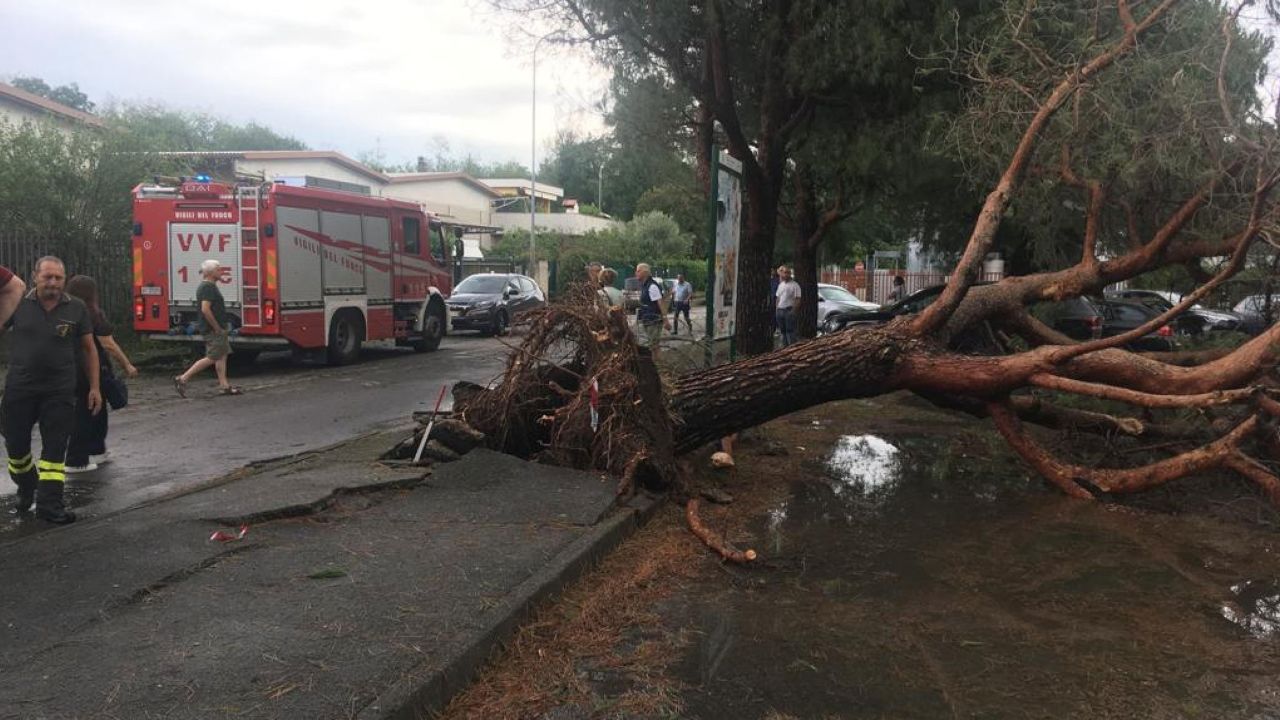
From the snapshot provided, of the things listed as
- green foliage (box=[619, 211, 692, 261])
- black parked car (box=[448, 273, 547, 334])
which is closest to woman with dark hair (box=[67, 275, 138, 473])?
black parked car (box=[448, 273, 547, 334])

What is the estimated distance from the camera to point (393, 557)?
16.1 feet

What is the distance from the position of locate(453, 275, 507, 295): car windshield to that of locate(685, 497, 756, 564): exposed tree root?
17.2 metres

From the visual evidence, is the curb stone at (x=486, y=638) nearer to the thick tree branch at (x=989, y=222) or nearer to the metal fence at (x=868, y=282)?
the thick tree branch at (x=989, y=222)

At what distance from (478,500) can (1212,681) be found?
4.25 meters

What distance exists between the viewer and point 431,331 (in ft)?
59.0

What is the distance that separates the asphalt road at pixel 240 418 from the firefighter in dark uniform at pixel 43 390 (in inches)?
10.1

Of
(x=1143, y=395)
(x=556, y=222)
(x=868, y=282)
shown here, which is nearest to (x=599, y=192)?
(x=556, y=222)

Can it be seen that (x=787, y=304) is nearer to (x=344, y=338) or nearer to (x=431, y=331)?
(x=431, y=331)

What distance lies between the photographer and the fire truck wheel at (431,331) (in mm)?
17750

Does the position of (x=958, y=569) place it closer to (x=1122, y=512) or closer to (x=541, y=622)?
(x=1122, y=512)

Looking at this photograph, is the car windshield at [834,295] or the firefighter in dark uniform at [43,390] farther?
the car windshield at [834,295]

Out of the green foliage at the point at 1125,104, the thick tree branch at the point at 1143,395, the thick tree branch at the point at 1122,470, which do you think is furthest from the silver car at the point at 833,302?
the thick tree branch at the point at 1143,395

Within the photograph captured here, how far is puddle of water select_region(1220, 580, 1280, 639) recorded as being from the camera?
15.4ft

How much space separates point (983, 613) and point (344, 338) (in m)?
12.8
